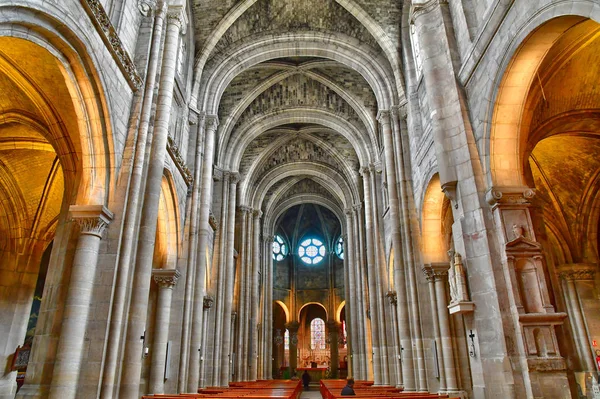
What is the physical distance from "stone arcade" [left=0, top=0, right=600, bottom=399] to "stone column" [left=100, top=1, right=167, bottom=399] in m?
0.04

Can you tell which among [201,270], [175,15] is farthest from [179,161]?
[175,15]

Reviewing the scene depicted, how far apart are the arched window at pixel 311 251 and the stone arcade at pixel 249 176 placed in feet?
52.7

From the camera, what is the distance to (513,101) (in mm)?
9023

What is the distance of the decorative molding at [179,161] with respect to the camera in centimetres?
1310

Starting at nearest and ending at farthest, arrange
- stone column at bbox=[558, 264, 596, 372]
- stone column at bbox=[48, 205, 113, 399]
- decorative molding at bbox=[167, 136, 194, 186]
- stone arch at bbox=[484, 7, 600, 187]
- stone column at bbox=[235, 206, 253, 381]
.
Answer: stone column at bbox=[48, 205, 113, 399] < stone arch at bbox=[484, 7, 600, 187] < decorative molding at bbox=[167, 136, 194, 186] < stone column at bbox=[558, 264, 596, 372] < stone column at bbox=[235, 206, 253, 381]

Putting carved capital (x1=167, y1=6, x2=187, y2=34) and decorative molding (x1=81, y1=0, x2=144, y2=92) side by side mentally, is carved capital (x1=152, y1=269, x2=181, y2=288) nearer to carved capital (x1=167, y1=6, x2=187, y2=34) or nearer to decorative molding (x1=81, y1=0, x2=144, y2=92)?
decorative molding (x1=81, y1=0, x2=144, y2=92)

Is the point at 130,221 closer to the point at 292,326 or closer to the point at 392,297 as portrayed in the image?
the point at 392,297

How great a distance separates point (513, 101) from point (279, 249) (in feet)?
116

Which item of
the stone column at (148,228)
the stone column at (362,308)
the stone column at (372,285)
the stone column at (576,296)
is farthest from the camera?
the stone column at (362,308)

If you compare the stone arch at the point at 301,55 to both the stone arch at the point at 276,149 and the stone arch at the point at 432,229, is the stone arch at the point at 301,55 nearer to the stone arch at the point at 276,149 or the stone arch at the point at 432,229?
the stone arch at the point at 432,229

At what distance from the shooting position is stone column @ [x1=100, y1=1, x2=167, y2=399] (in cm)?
840

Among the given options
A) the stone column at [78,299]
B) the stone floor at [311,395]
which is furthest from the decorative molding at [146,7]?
the stone floor at [311,395]

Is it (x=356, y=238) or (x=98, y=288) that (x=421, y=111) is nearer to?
(x=98, y=288)

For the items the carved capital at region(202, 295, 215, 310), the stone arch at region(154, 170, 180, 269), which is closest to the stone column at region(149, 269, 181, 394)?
the stone arch at region(154, 170, 180, 269)
